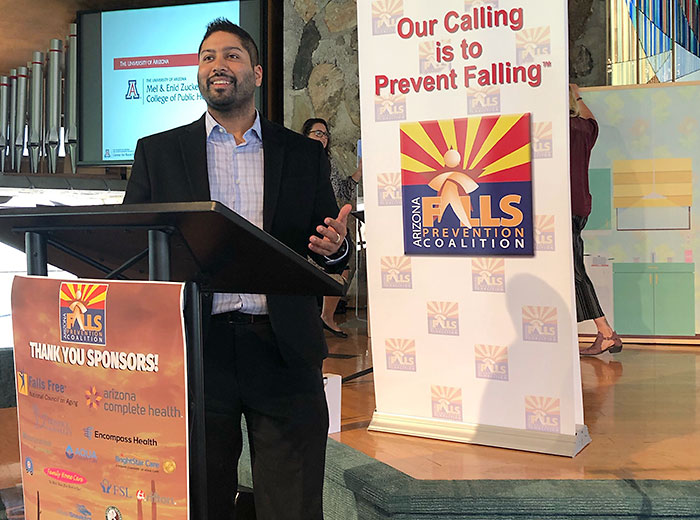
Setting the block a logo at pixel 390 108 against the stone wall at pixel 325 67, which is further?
the stone wall at pixel 325 67

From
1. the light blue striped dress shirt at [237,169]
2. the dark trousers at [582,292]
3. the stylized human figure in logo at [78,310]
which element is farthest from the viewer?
the dark trousers at [582,292]

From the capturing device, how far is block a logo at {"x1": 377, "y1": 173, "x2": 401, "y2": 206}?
3006 mm

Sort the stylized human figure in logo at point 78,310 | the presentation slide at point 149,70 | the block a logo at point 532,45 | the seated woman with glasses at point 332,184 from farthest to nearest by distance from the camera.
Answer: the seated woman with glasses at point 332,184 < the presentation slide at point 149,70 < the block a logo at point 532,45 < the stylized human figure in logo at point 78,310

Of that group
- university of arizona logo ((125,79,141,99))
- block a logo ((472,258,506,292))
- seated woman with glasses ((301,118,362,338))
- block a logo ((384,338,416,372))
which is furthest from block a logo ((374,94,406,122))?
university of arizona logo ((125,79,141,99))

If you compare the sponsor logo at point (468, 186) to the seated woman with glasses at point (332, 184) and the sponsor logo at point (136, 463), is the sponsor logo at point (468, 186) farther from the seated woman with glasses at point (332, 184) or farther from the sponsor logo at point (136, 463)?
the sponsor logo at point (136, 463)

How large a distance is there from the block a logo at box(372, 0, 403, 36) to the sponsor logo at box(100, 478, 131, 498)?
2.28 meters

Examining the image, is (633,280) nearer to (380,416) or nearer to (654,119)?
(654,119)

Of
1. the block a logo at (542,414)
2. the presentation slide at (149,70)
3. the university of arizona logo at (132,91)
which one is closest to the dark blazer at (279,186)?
the block a logo at (542,414)

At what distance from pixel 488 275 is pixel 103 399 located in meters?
1.96

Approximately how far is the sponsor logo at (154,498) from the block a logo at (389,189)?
2075mm

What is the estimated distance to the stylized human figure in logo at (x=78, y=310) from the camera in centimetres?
111

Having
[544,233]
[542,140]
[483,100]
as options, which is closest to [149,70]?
[483,100]

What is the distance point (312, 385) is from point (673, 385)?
2920 millimetres

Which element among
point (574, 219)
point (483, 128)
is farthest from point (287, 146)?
point (574, 219)
